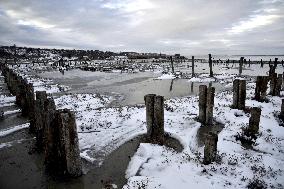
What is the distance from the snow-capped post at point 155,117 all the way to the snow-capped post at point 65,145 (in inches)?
126

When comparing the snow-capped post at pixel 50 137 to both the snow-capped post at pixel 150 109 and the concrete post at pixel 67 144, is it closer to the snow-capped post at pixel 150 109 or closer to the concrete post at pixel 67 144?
the concrete post at pixel 67 144

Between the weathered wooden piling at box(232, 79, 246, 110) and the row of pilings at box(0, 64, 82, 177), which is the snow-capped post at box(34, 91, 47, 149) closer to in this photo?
the row of pilings at box(0, 64, 82, 177)

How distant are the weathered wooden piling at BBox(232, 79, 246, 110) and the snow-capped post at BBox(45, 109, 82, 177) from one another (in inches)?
364

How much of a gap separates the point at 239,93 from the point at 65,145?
31.6ft

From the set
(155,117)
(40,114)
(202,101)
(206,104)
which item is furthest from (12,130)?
(206,104)

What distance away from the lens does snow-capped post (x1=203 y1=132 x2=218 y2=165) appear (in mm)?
7730

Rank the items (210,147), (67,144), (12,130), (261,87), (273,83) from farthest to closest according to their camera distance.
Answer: (273,83) < (261,87) < (12,130) < (210,147) < (67,144)

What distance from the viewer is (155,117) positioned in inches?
387

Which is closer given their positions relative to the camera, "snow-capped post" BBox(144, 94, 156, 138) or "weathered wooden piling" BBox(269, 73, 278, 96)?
"snow-capped post" BBox(144, 94, 156, 138)

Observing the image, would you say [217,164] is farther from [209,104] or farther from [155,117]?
[209,104]

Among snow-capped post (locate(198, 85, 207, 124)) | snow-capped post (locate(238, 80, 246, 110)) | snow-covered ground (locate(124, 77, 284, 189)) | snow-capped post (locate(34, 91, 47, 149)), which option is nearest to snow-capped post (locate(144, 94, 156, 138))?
snow-covered ground (locate(124, 77, 284, 189))

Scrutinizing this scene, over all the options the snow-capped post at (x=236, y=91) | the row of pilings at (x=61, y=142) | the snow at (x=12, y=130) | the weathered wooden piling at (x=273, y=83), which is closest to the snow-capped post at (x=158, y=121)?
the row of pilings at (x=61, y=142)

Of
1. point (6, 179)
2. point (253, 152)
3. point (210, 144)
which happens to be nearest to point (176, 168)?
point (210, 144)

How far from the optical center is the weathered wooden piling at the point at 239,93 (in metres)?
13.5
